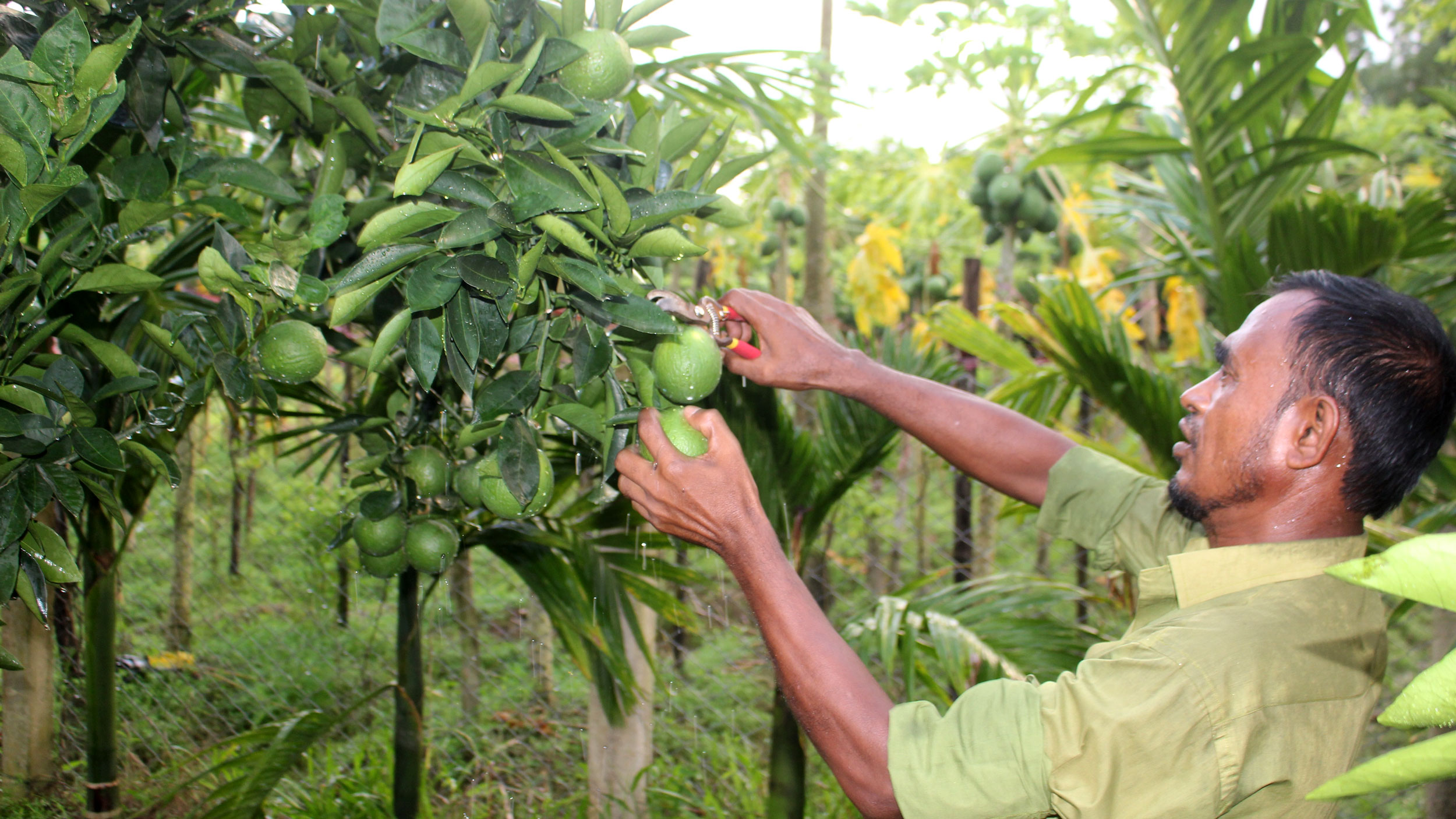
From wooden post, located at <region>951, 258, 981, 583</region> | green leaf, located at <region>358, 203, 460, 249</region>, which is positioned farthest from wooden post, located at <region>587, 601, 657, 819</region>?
green leaf, located at <region>358, 203, 460, 249</region>

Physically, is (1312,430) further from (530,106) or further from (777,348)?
(530,106)

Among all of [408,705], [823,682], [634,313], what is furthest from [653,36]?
[408,705]

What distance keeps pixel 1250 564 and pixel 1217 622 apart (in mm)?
150

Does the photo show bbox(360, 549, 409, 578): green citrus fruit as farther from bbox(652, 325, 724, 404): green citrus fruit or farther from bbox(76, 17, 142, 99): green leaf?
bbox(76, 17, 142, 99): green leaf

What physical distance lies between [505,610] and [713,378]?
15.6 ft

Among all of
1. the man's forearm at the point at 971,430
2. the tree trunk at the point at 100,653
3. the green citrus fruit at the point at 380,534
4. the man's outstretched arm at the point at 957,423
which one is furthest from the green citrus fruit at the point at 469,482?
the tree trunk at the point at 100,653

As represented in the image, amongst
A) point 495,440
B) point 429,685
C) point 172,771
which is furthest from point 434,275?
point 429,685

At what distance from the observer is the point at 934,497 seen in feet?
27.6

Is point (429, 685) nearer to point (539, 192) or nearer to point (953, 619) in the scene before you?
point (953, 619)

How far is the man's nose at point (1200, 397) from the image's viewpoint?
1.34m

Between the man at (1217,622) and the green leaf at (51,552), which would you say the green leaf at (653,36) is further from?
the green leaf at (51,552)

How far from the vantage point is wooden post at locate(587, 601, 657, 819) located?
2586 millimetres

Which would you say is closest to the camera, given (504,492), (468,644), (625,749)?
(504,492)

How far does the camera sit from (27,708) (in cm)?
242
